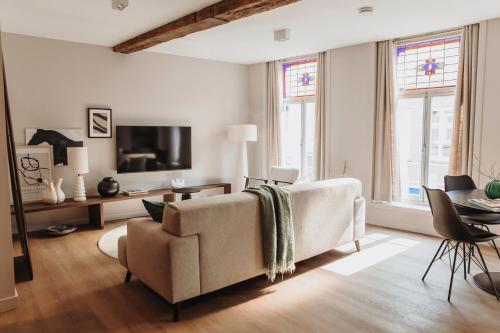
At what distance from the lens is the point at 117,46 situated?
17.8 ft

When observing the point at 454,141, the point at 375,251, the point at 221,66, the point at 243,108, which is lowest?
the point at 375,251

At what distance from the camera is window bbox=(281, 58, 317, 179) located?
6.45 meters

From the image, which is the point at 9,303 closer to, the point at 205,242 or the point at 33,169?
the point at 205,242

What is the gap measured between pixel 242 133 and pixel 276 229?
346 centimetres

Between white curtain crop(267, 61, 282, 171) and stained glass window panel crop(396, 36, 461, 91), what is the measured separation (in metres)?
2.22

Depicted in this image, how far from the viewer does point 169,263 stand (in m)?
2.67

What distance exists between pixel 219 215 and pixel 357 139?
3.39m

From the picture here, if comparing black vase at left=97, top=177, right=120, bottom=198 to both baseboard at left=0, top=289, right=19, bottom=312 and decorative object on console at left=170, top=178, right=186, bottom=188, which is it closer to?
decorative object on console at left=170, top=178, right=186, bottom=188

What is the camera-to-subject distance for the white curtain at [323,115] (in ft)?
19.6

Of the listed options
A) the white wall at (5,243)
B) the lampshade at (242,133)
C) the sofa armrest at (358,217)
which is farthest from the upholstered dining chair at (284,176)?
the white wall at (5,243)

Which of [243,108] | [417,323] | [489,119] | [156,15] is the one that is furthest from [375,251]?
[243,108]

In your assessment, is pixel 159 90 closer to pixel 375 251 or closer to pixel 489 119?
pixel 375 251

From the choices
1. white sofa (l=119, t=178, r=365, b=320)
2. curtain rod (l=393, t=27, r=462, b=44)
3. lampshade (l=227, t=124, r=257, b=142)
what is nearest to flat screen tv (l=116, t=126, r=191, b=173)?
lampshade (l=227, t=124, r=257, b=142)

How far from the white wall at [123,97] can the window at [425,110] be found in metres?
3.05
